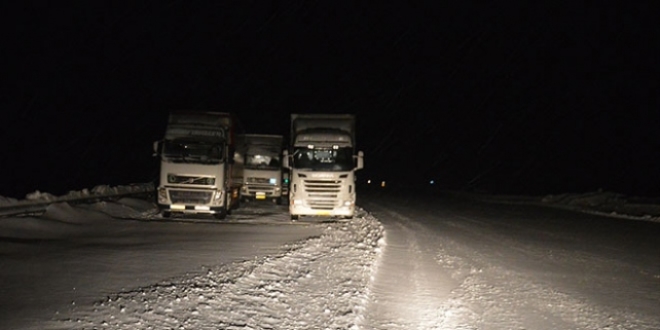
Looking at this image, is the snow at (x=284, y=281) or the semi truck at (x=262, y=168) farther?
the semi truck at (x=262, y=168)

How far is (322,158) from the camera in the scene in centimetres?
1947

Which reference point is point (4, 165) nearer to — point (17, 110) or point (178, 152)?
point (17, 110)

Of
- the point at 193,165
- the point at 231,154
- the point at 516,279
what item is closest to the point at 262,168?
the point at 231,154

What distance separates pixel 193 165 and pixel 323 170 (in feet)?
14.7

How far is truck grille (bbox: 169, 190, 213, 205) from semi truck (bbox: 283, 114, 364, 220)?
2928 millimetres

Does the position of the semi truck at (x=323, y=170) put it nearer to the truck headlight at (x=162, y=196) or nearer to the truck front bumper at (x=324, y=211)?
the truck front bumper at (x=324, y=211)

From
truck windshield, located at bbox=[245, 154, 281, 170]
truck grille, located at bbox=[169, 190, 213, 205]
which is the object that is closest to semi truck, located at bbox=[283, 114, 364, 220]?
truck grille, located at bbox=[169, 190, 213, 205]

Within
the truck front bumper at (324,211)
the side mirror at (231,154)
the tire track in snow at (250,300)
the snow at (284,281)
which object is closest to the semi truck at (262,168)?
the side mirror at (231,154)

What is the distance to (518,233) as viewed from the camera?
56.4ft

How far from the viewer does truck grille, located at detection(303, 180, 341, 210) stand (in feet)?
62.5

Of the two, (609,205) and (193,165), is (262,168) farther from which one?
(609,205)

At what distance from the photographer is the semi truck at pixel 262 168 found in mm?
28266

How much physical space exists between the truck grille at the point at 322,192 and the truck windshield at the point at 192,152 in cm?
330

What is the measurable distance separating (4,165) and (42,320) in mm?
47662
